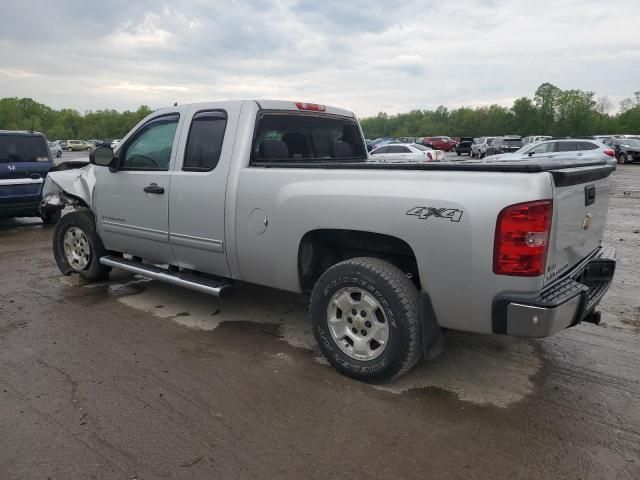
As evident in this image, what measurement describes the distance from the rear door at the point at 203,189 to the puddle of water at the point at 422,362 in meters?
0.64

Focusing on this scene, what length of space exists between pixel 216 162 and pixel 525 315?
264 cm

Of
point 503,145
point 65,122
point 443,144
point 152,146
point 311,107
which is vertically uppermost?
point 65,122

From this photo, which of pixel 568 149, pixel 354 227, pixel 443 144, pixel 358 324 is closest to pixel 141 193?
pixel 354 227

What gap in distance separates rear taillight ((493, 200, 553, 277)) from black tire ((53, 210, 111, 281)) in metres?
4.39

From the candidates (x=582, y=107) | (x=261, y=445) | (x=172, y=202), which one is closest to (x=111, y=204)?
(x=172, y=202)

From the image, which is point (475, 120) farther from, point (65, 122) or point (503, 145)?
point (65, 122)

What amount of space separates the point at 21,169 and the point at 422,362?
28.7 ft

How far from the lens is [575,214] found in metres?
3.15

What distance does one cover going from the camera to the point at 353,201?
334 cm

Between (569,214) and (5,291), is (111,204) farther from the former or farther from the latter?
(569,214)

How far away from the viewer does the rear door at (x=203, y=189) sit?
4.19 meters

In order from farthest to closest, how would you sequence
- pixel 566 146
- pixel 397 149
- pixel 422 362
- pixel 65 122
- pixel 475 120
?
pixel 65 122, pixel 475 120, pixel 397 149, pixel 566 146, pixel 422 362

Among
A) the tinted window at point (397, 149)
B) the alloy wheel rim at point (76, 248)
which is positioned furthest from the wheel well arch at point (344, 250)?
the tinted window at point (397, 149)

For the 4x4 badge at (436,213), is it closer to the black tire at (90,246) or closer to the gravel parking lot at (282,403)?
the gravel parking lot at (282,403)
